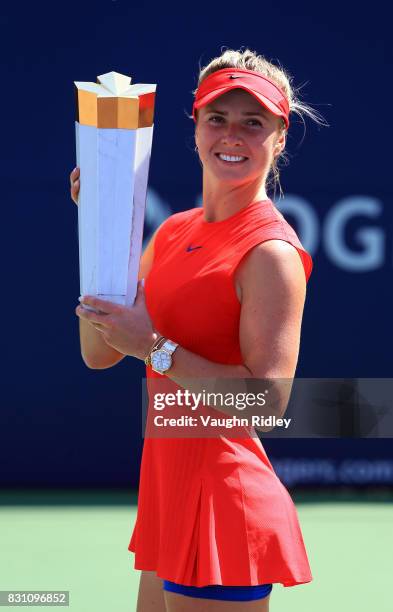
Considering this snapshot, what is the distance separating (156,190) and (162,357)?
10.5ft

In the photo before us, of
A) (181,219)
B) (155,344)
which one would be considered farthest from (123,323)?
(181,219)

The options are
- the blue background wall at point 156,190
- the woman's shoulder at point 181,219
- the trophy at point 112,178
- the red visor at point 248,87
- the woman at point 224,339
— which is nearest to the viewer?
the trophy at point 112,178

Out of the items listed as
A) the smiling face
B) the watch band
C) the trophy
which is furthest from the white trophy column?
the smiling face

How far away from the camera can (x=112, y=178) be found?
1.85 meters

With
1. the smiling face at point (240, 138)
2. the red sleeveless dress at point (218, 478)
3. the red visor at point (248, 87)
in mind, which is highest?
the red visor at point (248, 87)

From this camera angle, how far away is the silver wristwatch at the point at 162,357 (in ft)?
6.36

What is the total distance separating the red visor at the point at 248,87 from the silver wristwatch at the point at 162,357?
1.63ft

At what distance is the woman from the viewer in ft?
6.31

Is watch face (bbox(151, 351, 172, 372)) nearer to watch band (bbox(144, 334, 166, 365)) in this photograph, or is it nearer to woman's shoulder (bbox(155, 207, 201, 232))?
watch band (bbox(144, 334, 166, 365))

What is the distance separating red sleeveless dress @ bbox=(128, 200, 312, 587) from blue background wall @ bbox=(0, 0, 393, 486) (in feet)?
9.90

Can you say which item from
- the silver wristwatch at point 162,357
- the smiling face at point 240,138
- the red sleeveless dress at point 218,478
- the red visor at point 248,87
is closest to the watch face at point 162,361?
the silver wristwatch at point 162,357

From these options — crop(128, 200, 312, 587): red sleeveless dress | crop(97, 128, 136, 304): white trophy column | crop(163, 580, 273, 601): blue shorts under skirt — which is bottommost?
crop(163, 580, 273, 601): blue shorts under skirt

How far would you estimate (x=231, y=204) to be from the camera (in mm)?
2115

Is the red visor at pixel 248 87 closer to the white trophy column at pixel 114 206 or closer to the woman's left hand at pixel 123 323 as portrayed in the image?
the white trophy column at pixel 114 206
